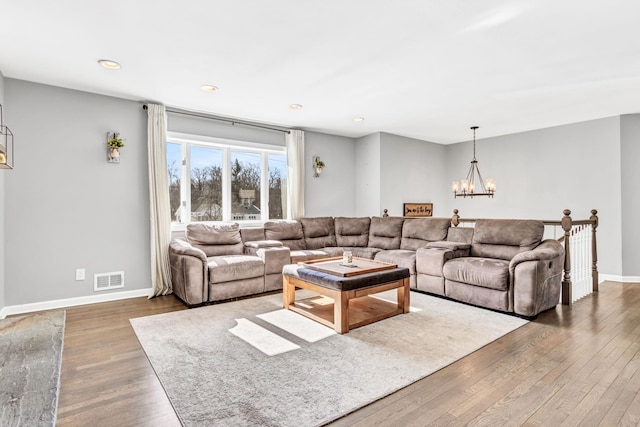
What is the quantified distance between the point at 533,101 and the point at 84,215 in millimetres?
5960

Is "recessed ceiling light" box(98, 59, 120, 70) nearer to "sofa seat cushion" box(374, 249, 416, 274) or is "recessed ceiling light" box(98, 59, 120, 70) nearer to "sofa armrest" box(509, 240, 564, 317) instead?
"sofa seat cushion" box(374, 249, 416, 274)

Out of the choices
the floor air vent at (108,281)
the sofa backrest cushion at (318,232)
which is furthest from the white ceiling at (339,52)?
the floor air vent at (108,281)

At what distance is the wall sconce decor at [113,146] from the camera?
13.9 feet

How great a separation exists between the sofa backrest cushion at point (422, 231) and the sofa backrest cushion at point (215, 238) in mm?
2569

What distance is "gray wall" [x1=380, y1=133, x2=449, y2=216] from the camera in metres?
6.63

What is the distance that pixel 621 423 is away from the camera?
180 cm

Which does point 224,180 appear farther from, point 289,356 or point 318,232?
point 289,356

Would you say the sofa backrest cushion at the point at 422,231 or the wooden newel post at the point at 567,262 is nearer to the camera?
the wooden newel post at the point at 567,262

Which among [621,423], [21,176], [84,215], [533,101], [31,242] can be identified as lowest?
[621,423]

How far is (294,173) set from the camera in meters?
5.98

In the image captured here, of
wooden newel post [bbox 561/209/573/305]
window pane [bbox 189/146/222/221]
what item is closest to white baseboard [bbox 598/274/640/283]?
wooden newel post [bbox 561/209/573/305]

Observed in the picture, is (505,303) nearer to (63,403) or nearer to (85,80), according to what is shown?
(63,403)

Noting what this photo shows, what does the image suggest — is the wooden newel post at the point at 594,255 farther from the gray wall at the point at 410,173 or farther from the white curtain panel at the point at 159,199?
the white curtain panel at the point at 159,199

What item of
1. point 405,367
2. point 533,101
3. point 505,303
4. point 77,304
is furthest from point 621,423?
point 77,304
